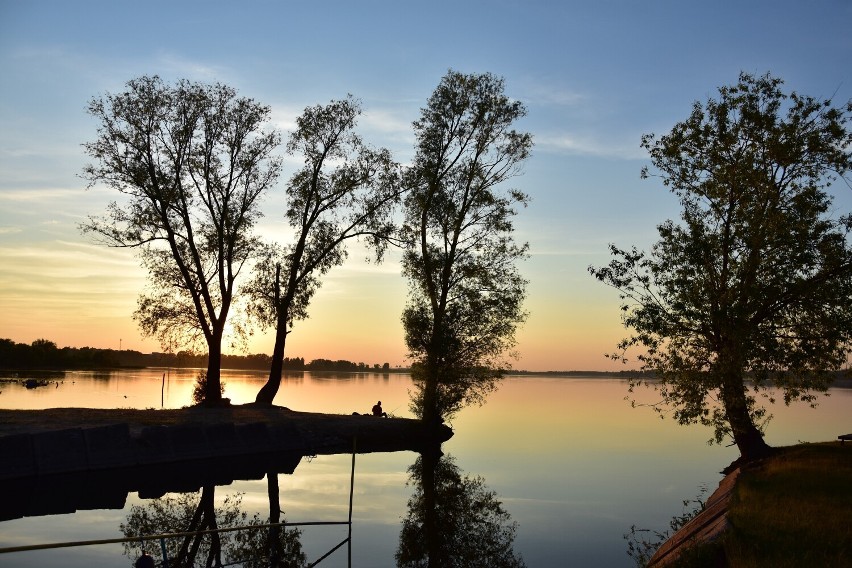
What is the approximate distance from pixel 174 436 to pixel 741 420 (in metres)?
25.7

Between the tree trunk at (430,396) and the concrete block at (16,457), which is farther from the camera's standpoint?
the tree trunk at (430,396)

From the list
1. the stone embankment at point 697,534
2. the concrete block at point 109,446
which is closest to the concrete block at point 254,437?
the concrete block at point 109,446

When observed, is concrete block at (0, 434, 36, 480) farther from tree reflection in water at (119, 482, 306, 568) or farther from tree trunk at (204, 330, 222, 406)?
tree trunk at (204, 330, 222, 406)

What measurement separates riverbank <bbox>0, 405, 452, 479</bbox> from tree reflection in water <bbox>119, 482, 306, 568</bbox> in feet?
12.5

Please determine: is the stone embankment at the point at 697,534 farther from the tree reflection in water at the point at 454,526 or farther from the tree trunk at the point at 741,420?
the tree trunk at the point at 741,420

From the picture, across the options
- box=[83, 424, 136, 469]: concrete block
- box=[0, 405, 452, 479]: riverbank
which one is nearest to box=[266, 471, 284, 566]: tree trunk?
box=[0, 405, 452, 479]: riverbank

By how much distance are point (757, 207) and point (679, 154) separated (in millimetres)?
4851

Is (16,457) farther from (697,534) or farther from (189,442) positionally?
(697,534)

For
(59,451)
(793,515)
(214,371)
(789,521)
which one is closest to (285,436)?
(214,371)

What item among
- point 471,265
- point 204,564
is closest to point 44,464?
point 204,564

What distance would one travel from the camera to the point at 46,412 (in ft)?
126

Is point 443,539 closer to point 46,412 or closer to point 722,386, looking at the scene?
point 722,386

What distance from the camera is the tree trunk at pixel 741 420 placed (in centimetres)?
2862

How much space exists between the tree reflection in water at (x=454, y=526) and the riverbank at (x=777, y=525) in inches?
220
